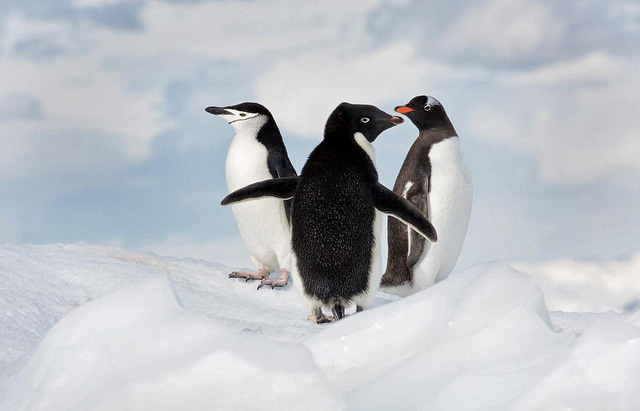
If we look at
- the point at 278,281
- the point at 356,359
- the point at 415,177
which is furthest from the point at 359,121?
the point at 356,359

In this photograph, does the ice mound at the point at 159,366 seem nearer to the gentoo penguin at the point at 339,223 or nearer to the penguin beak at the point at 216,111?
the gentoo penguin at the point at 339,223

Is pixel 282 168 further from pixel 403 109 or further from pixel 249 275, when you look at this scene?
pixel 403 109

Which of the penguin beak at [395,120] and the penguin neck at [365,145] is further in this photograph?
the penguin beak at [395,120]

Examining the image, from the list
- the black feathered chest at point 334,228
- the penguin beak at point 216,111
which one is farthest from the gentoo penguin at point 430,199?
the penguin beak at point 216,111

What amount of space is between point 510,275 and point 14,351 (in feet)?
6.12

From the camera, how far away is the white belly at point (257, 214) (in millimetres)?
4199

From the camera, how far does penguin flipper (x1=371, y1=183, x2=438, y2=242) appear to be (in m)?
3.33

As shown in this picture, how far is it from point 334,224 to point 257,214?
43.5 inches

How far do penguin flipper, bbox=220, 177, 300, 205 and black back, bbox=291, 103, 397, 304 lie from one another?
139 millimetres

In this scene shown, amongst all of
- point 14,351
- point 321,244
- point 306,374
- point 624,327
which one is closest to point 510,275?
point 624,327

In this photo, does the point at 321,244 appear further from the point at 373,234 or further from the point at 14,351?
the point at 14,351

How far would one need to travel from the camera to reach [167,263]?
456cm

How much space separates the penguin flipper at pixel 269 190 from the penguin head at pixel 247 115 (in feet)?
2.88

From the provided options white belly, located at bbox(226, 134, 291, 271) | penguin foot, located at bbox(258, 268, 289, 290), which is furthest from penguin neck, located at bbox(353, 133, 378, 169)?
penguin foot, located at bbox(258, 268, 289, 290)
